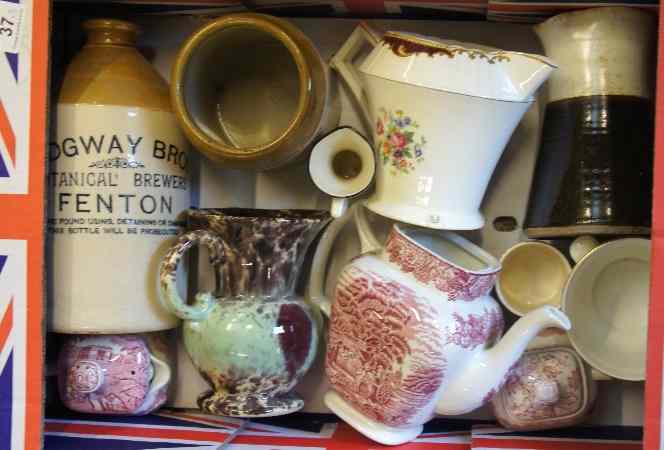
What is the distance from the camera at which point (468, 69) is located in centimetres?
84

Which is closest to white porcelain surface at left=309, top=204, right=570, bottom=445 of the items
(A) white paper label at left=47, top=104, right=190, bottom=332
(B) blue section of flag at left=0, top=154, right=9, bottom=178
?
(A) white paper label at left=47, top=104, right=190, bottom=332

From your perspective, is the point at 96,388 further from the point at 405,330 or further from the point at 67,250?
the point at 405,330

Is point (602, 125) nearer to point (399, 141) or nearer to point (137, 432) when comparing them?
point (399, 141)

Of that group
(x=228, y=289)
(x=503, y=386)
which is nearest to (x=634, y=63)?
(x=503, y=386)

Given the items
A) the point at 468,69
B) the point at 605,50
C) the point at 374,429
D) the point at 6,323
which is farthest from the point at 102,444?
the point at 605,50

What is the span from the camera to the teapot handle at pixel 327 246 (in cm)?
96

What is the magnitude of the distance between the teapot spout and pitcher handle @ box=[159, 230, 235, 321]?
27 centimetres

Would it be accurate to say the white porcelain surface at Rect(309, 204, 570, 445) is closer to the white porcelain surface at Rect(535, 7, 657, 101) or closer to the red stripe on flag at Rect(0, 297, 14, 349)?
the white porcelain surface at Rect(535, 7, 657, 101)

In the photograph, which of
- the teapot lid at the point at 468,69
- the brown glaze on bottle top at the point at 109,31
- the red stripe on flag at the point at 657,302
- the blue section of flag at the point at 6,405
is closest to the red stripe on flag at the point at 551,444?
the red stripe on flag at the point at 657,302

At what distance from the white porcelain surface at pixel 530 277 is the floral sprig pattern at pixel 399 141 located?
6.2 inches

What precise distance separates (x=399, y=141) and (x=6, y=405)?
0.45 m

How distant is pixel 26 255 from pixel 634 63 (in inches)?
24.4

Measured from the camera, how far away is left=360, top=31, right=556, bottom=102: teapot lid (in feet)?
2.76

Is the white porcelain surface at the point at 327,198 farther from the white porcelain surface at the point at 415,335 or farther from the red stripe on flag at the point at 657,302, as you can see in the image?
the red stripe on flag at the point at 657,302
